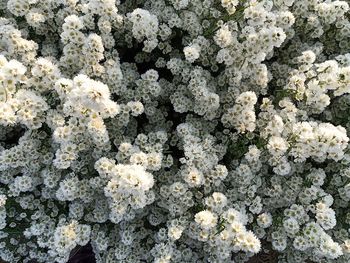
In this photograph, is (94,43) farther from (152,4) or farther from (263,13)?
(263,13)

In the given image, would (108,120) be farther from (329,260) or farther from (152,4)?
(329,260)

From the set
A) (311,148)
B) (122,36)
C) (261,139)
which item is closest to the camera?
(311,148)

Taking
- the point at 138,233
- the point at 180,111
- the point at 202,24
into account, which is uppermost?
the point at 202,24

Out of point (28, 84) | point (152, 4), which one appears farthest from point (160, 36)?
point (28, 84)

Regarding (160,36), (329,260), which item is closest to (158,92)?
(160,36)

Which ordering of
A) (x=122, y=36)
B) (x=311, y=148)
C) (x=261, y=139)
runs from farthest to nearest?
1. (x=122, y=36)
2. (x=261, y=139)
3. (x=311, y=148)

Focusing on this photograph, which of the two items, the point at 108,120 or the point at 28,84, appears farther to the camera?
the point at 108,120

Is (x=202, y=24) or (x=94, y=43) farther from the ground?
(x=202, y=24)
